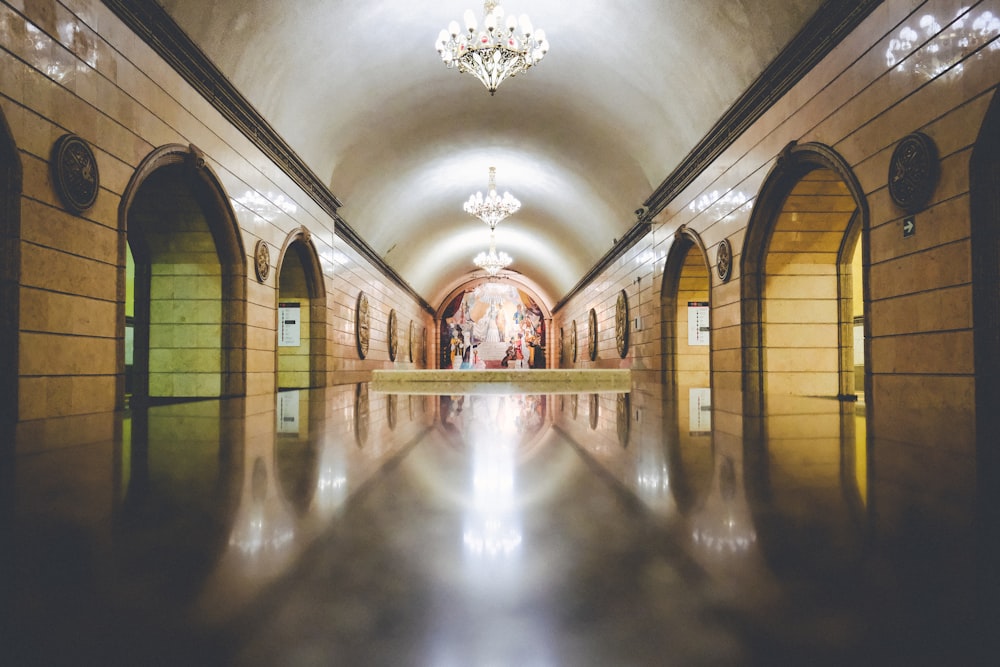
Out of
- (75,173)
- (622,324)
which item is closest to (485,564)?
(75,173)

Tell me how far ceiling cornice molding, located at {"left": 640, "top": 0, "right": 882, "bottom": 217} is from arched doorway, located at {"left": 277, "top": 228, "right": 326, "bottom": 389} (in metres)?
7.14

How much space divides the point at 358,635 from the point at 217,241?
26.5 feet

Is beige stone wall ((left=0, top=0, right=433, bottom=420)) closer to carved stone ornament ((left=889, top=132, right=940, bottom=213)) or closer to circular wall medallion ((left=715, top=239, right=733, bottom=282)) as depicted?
carved stone ornament ((left=889, top=132, right=940, bottom=213))

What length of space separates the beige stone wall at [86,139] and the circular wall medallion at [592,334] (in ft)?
46.7

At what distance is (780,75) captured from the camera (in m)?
6.95

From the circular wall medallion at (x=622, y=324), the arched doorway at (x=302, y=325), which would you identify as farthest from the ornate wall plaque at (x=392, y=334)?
the circular wall medallion at (x=622, y=324)

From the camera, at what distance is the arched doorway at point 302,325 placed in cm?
1140

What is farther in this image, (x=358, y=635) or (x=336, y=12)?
(x=336, y=12)

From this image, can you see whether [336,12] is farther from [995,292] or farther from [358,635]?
[358,635]

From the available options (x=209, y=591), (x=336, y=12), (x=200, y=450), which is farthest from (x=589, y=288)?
(x=209, y=591)

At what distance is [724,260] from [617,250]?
7.03 meters

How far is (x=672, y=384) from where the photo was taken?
37.6 ft

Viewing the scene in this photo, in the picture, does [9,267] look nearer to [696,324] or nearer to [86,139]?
[86,139]

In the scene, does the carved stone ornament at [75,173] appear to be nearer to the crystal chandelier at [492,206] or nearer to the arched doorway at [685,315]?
the arched doorway at [685,315]
